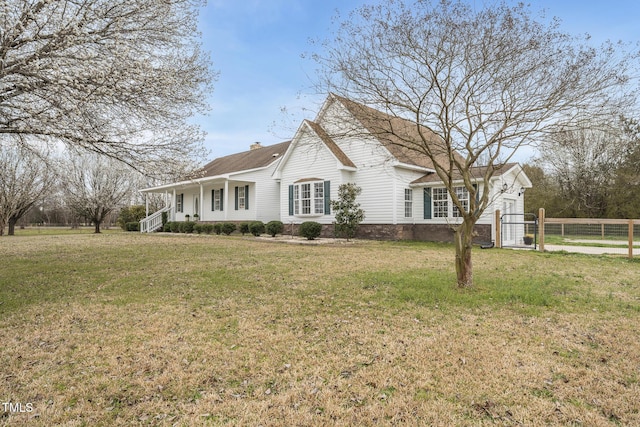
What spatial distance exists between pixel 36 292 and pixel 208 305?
3431mm

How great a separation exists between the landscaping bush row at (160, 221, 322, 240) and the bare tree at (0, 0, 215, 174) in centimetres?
870

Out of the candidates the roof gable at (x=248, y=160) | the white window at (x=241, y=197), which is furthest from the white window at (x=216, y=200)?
the white window at (x=241, y=197)

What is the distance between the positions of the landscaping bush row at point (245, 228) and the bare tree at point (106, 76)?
28.5ft

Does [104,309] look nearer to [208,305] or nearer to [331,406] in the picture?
[208,305]

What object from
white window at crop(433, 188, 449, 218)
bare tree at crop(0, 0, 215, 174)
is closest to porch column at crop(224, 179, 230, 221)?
white window at crop(433, 188, 449, 218)

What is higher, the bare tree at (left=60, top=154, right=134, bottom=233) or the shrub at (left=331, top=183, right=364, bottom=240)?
the bare tree at (left=60, top=154, right=134, bottom=233)

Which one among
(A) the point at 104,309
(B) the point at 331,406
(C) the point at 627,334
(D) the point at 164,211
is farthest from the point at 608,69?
(D) the point at 164,211

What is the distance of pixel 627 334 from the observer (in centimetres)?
448

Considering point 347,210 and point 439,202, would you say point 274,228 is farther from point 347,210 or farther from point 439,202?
point 439,202

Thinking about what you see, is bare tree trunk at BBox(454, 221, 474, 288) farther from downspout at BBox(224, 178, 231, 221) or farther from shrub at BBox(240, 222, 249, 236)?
downspout at BBox(224, 178, 231, 221)

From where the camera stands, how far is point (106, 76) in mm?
6895

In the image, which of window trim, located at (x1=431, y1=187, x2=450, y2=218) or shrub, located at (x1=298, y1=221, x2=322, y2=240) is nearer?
window trim, located at (x1=431, y1=187, x2=450, y2=218)

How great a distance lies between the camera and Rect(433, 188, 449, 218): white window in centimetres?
1647

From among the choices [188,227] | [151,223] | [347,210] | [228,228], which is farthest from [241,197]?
[347,210]
